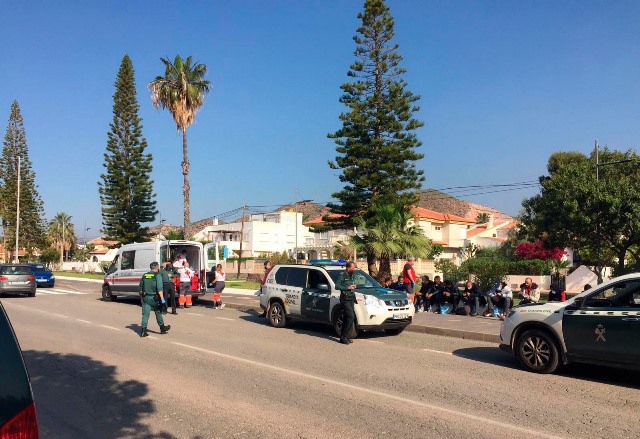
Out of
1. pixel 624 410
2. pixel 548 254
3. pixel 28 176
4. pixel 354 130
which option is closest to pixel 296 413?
pixel 624 410

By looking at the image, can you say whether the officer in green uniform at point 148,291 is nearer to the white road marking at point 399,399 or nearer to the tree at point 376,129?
the white road marking at point 399,399

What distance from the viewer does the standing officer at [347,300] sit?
38.2 ft

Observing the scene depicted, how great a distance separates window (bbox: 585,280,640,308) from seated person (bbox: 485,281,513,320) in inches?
310

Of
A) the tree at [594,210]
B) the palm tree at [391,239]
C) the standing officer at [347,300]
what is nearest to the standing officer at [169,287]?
the standing officer at [347,300]

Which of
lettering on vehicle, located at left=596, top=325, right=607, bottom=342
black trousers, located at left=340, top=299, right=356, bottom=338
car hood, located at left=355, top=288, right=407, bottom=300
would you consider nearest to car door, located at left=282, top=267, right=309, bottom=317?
car hood, located at left=355, top=288, right=407, bottom=300

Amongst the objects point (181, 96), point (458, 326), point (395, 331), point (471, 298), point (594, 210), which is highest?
point (181, 96)

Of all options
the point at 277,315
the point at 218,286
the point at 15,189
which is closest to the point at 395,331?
the point at 277,315

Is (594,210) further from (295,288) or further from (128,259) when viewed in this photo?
(128,259)

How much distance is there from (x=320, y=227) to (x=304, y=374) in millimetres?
29096

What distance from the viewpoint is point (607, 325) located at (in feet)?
25.7

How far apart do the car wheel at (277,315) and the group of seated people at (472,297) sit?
5136 millimetres

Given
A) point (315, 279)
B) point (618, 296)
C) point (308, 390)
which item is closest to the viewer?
point (308, 390)

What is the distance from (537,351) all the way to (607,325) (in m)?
1.23

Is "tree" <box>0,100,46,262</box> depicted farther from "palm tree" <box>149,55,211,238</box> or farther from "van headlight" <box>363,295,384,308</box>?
"van headlight" <box>363,295,384,308</box>
